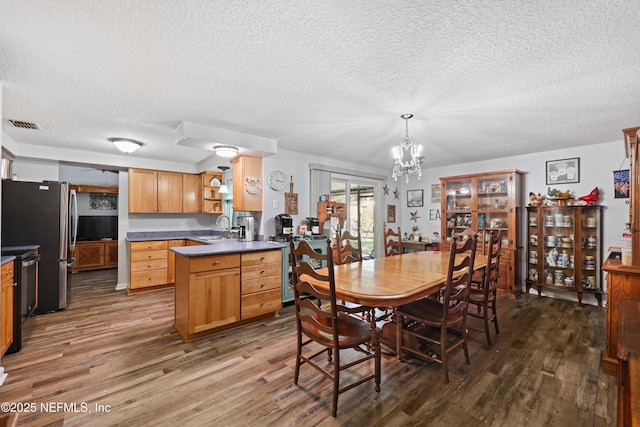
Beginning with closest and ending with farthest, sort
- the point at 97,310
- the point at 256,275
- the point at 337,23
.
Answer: the point at 337,23 < the point at 256,275 < the point at 97,310

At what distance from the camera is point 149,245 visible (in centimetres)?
472

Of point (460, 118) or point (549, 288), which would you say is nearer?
point (460, 118)

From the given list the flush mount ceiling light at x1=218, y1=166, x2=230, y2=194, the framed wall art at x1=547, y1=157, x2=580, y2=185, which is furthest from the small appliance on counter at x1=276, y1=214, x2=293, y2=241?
the framed wall art at x1=547, y1=157, x2=580, y2=185

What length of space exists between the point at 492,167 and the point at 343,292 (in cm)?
446

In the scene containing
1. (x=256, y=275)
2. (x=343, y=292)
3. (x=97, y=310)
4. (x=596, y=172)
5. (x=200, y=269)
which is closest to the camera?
(x=343, y=292)

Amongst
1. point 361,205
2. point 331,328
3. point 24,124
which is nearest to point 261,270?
point 331,328

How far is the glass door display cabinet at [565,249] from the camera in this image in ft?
12.8

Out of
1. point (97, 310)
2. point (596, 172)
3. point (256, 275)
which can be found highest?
point (596, 172)

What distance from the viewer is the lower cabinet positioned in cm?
280

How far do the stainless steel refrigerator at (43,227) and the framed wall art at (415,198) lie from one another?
19.0 feet

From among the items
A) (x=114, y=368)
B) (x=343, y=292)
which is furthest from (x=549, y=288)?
(x=114, y=368)

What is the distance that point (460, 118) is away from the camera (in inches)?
117

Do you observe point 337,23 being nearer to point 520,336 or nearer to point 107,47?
point 107,47

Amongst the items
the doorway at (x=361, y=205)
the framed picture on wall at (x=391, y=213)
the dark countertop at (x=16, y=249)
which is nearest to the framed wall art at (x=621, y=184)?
the framed picture on wall at (x=391, y=213)
